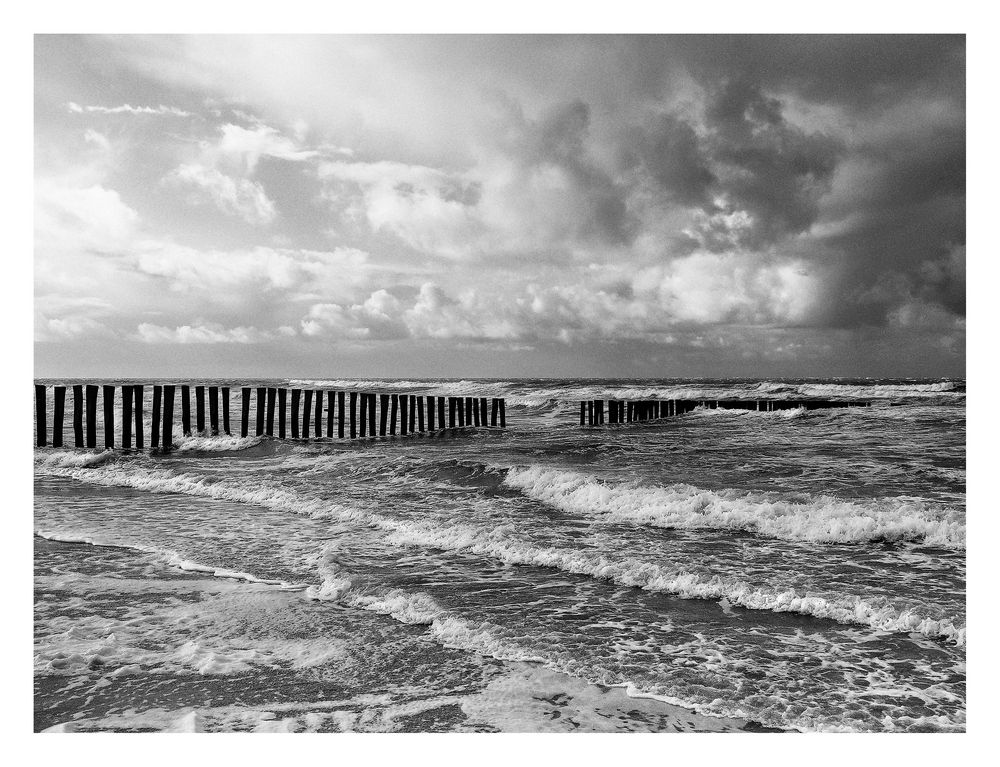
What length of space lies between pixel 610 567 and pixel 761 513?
8.79ft

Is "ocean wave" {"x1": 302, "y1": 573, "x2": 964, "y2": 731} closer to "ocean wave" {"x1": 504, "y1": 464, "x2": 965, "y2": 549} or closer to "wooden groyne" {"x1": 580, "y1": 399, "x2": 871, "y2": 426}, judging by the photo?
"ocean wave" {"x1": 504, "y1": 464, "x2": 965, "y2": 549}

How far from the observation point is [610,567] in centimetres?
556

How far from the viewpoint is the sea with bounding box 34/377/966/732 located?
3246mm

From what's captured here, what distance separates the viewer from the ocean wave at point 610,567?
4383 millimetres

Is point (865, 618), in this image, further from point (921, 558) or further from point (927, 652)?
point (921, 558)

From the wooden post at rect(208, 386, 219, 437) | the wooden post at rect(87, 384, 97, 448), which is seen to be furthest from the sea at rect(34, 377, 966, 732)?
the wooden post at rect(208, 386, 219, 437)

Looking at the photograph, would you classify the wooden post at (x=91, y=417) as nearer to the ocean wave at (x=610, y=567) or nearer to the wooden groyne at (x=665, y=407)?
the ocean wave at (x=610, y=567)

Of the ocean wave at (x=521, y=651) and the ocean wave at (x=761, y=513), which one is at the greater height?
the ocean wave at (x=761, y=513)

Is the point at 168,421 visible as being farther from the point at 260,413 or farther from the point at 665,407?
the point at 665,407

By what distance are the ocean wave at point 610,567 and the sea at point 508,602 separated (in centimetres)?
3

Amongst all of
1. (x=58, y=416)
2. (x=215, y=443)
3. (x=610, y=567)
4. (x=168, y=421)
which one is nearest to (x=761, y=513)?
(x=610, y=567)

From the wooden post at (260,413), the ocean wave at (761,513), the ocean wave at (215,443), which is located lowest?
the ocean wave at (215,443)

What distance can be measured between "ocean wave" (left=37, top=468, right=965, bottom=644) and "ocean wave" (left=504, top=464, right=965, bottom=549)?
1780 millimetres

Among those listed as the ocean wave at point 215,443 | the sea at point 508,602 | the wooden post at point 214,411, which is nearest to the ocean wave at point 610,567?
the sea at point 508,602
